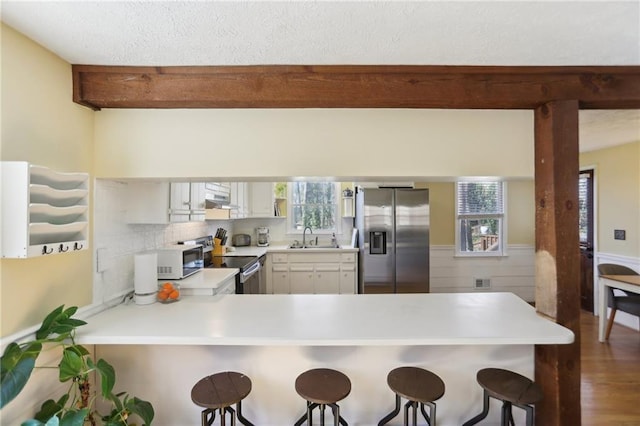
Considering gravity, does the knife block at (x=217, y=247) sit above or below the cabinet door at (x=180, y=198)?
below

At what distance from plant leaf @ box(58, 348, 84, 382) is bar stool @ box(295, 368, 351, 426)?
1026 mm

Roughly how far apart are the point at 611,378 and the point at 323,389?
9.38 feet

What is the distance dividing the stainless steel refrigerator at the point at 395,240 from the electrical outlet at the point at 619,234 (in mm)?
2338

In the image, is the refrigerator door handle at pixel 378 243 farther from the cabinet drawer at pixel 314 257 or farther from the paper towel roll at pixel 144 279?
the paper towel roll at pixel 144 279

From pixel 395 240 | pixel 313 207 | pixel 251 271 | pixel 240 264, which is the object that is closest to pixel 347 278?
pixel 395 240

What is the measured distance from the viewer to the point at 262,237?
483cm

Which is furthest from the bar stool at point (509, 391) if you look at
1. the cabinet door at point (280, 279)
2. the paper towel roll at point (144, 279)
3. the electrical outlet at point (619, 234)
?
the electrical outlet at point (619, 234)

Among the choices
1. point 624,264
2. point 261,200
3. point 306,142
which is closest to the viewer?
point 306,142

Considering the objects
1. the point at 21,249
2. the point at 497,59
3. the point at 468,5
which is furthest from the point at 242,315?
the point at 497,59

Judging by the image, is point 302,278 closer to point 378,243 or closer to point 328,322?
point 378,243

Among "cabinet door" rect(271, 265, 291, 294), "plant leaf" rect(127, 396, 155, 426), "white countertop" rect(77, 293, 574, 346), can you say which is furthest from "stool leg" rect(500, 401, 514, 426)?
"cabinet door" rect(271, 265, 291, 294)

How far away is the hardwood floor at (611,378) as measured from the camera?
209 centimetres

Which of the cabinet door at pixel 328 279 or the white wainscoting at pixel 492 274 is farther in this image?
the white wainscoting at pixel 492 274

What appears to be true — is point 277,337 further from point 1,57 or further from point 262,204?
point 262,204
